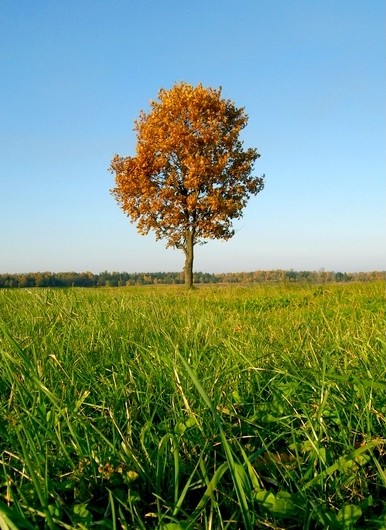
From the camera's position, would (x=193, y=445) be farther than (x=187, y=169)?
No

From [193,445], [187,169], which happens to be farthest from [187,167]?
[193,445]

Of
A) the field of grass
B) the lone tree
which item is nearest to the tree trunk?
the lone tree

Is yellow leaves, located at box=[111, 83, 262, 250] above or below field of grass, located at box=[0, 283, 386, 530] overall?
above

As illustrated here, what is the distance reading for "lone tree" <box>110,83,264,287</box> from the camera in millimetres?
32438

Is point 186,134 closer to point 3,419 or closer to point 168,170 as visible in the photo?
point 168,170

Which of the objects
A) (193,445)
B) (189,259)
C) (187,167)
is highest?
(187,167)

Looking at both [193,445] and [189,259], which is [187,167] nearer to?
[189,259]

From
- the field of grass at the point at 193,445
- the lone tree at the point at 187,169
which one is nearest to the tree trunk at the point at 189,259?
the lone tree at the point at 187,169

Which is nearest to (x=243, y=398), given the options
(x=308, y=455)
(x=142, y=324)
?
(x=308, y=455)

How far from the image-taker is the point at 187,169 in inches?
1330

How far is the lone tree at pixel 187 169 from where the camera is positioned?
106 feet

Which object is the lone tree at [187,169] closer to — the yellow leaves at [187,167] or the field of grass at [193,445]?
the yellow leaves at [187,167]

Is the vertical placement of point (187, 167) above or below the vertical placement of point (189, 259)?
above

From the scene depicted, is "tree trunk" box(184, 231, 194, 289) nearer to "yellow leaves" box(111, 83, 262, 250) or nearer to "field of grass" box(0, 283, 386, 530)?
"yellow leaves" box(111, 83, 262, 250)
